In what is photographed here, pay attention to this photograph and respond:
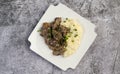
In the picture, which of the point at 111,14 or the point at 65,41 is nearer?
the point at 65,41

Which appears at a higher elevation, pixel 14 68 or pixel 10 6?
pixel 10 6

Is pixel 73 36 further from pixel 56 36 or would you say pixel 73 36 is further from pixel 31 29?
pixel 31 29

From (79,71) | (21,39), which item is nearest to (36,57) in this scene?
(21,39)

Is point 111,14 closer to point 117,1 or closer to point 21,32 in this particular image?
point 117,1
